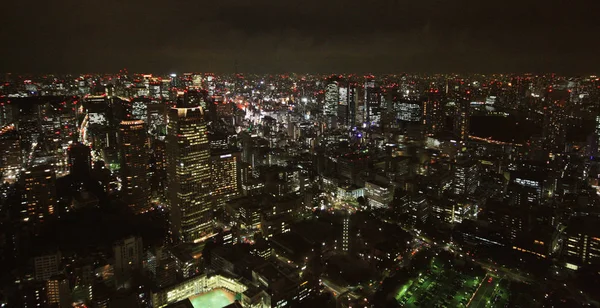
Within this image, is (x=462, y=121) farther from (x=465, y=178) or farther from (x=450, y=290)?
(x=450, y=290)

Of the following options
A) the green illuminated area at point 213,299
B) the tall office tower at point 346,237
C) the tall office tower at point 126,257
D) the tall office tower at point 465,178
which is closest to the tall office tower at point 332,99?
the tall office tower at point 465,178

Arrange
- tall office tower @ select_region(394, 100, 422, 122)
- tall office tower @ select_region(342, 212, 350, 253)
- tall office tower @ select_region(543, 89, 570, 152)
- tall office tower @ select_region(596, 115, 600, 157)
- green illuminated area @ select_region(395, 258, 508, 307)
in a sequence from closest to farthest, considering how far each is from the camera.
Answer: green illuminated area @ select_region(395, 258, 508, 307)
tall office tower @ select_region(342, 212, 350, 253)
tall office tower @ select_region(596, 115, 600, 157)
tall office tower @ select_region(543, 89, 570, 152)
tall office tower @ select_region(394, 100, 422, 122)

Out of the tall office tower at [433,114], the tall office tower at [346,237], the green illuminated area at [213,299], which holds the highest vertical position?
the tall office tower at [433,114]

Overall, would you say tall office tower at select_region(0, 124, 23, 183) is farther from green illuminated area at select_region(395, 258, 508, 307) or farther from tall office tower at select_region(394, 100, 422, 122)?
tall office tower at select_region(394, 100, 422, 122)

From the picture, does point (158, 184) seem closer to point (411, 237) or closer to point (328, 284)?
point (328, 284)

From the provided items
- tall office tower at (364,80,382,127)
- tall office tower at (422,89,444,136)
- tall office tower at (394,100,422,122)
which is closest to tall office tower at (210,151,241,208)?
tall office tower at (422,89,444,136)

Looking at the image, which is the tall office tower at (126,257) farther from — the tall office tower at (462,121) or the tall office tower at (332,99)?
the tall office tower at (332,99)
